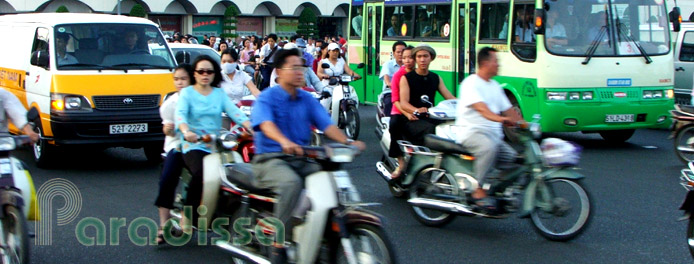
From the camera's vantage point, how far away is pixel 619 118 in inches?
493

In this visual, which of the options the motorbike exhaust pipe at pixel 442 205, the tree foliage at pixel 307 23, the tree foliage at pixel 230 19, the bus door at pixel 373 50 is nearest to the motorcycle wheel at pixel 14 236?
the motorbike exhaust pipe at pixel 442 205

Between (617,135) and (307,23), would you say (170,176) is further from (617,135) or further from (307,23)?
(307,23)

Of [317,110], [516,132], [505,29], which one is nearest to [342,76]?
[505,29]

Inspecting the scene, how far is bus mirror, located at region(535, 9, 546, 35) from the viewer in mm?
12195

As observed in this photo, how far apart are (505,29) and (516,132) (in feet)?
22.4

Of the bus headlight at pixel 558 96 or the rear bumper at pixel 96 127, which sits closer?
the rear bumper at pixel 96 127

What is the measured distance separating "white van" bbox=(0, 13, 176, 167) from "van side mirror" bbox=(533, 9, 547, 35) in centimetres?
474

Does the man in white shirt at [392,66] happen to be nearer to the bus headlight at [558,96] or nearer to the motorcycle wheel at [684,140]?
the bus headlight at [558,96]

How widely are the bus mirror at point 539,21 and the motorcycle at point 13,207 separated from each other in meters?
8.02

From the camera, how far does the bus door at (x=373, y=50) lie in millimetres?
17281

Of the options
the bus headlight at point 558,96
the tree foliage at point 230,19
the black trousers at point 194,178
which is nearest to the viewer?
the black trousers at point 194,178

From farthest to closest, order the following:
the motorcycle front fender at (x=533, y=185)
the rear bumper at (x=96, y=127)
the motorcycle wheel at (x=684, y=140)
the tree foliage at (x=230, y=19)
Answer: the tree foliage at (x=230, y=19), the motorcycle wheel at (x=684, y=140), the rear bumper at (x=96, y=127), the motorcycle front fender at (x=533, y=185)

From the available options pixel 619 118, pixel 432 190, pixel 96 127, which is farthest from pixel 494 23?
pixel 432 190

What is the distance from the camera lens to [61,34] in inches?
439
